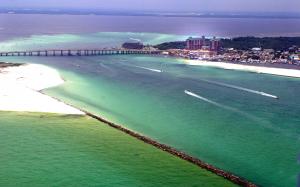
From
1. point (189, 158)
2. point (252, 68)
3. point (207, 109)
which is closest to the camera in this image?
point (189, 158)

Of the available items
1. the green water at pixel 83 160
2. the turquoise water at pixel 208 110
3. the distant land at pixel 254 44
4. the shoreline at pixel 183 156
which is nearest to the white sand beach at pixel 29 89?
the turquoise water at pixel 208 110

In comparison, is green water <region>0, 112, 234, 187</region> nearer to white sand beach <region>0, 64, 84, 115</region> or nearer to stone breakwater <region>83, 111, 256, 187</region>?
stone breakwater <region>83, 111, 256, 187</region>

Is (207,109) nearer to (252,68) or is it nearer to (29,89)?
(29,89)

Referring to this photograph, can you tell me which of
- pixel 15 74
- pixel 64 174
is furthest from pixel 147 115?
pixel 15 74

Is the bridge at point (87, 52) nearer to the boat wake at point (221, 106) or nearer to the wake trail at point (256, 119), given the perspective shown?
the boat wake at point (221, 106)

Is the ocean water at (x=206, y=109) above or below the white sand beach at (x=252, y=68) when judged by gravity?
below

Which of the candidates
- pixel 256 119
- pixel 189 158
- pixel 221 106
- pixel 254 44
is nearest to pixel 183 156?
pixel 189 158

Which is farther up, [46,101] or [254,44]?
[254,44]

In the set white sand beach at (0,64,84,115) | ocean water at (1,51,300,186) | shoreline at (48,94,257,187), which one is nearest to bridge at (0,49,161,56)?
ocean water at (1,51,300,186)

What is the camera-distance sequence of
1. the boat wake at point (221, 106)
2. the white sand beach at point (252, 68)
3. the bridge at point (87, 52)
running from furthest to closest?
the bridge at point (87, 52)
the white sand beach at point (252, 68)
the boat wake at point (221, 106)
